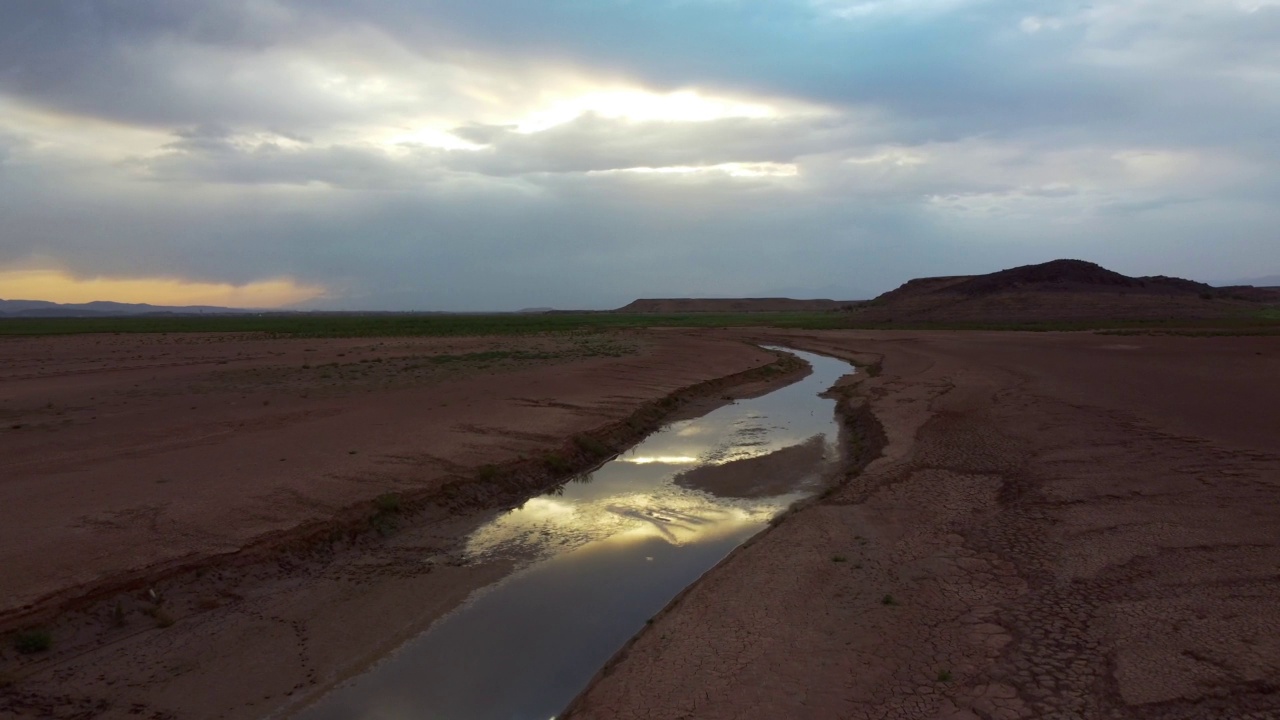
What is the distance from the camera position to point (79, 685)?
22.3 ft

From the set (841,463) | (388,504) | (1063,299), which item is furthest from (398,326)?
(388,504)

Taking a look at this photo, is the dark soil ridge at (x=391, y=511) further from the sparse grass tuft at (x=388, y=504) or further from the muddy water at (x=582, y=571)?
the muddy water at (x=582, y=571)

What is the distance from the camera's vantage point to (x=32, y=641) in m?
7.14

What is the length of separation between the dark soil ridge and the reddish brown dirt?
538cm

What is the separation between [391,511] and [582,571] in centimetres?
359

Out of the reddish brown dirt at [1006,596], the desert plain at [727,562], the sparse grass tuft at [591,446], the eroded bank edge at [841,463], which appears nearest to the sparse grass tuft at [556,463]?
the desert plain at [727,562]

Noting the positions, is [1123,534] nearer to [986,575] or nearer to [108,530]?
[986,575]

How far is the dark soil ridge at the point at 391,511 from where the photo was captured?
25.7 feet

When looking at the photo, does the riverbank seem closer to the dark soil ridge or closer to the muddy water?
the dark soil ridge

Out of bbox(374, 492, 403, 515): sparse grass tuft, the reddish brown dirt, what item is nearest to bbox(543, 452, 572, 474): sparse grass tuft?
bbox(374, 492, 403, 515): sparse grass tuft

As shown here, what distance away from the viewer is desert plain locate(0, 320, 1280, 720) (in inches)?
247

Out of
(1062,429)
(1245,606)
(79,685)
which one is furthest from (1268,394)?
(79,685)

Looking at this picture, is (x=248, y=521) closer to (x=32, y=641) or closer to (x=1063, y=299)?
(x=32, y=641)

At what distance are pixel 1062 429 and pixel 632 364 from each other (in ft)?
65.6
